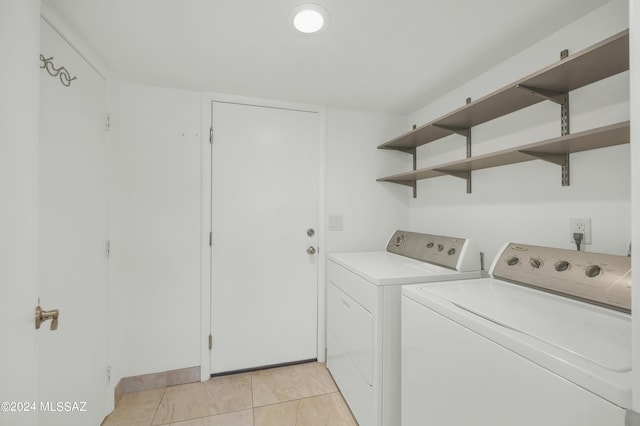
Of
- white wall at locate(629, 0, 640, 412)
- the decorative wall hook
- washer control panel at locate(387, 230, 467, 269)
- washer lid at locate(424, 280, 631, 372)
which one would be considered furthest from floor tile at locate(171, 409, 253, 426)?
the decorative wall hook

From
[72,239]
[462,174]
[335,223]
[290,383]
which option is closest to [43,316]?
[72,239]

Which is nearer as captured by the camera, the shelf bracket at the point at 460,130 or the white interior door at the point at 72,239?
the white interior door at the point at 72,239

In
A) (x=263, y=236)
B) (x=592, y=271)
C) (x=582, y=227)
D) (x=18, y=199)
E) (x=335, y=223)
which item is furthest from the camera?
(x=335, y=223)

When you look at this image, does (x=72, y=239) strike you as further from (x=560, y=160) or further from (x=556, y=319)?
(x=560, y=160)

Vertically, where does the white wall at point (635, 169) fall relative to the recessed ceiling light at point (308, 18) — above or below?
below

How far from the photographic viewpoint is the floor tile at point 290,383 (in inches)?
70.2

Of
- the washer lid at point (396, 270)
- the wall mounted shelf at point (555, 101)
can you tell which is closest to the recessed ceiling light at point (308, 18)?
the wall mounted shelf at point (555, 101)

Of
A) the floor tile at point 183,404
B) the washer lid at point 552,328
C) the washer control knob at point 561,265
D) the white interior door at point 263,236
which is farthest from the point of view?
the white interior door at point 263,236

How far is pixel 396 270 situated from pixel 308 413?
1.06 metres

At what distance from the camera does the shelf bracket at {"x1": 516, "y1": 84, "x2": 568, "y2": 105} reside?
1200 millimetres

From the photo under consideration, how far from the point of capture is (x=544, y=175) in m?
1.33

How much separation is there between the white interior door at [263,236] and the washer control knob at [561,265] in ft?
4.97

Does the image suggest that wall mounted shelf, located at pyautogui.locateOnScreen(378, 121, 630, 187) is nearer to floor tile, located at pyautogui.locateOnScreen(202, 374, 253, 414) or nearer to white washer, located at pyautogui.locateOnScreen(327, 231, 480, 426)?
white washer, located at pyautogui.locateOnScreen(327, 231, 480, 426)

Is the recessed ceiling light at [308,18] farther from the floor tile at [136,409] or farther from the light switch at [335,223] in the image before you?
the floor tile at [136,409]
